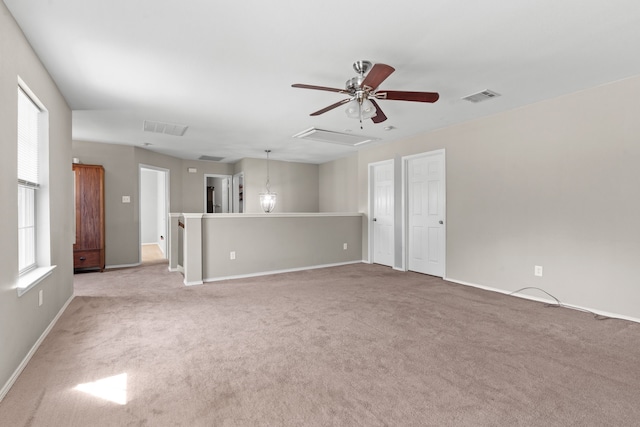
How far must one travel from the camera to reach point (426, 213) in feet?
17.0

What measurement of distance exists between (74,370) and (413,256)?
4669 millimetres

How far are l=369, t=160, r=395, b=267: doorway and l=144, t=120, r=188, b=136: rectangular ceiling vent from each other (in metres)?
3.48

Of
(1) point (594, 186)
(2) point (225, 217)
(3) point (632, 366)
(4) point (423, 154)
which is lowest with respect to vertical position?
(3) point (632, 366)

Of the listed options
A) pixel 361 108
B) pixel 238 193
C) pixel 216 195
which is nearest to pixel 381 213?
pixel 361 108

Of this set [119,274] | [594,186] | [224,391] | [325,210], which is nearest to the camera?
[224,391]

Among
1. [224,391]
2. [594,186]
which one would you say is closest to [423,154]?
[594,186]

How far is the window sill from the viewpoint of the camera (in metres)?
2.18

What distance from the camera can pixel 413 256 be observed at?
545cm

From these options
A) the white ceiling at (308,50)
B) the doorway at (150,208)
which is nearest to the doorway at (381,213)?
the white ceiling at (308,50)

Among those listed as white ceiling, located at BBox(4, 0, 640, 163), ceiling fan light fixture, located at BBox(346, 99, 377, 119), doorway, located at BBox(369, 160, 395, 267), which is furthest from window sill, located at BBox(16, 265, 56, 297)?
doorway, located at BBox(369, 160, 395, 267)

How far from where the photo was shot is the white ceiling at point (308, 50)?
6.64ft

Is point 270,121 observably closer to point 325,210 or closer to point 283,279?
point 283,279

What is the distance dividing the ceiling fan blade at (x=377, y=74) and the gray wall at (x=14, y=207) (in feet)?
Result: 7.63

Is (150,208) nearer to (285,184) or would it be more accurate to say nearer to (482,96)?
(285,184)
